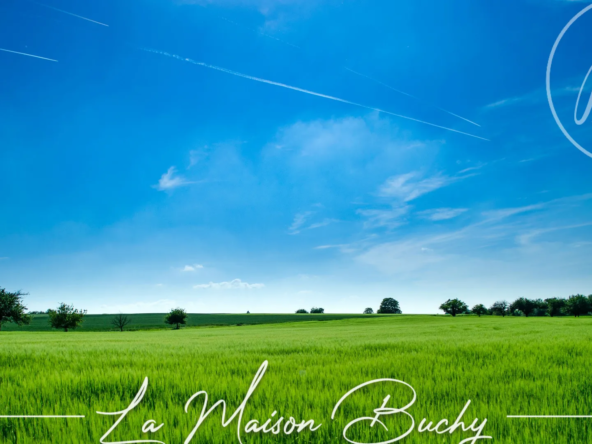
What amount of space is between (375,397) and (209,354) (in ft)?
19.7

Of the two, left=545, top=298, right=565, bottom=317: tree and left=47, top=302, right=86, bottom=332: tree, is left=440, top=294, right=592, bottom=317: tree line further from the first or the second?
left=47, top=302, right=86, bottom=332: tree

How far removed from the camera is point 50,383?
18.1 ft

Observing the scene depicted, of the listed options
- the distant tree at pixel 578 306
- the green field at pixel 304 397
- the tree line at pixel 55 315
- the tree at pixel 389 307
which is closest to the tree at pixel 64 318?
the tree line at pixel 55 315

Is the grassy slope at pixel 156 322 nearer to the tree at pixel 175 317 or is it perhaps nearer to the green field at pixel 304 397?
the tree at pixel 175 317

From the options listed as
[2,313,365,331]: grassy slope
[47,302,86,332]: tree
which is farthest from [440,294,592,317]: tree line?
[47,302,86,332]: tree

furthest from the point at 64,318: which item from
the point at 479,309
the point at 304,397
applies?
the point at 479,309

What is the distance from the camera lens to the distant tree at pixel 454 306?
478 ft

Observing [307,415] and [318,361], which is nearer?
[307,415]

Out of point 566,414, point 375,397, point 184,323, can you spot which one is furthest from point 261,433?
point 184,323

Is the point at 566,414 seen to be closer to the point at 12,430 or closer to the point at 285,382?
the point at 285,382

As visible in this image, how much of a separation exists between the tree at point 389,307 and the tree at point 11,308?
144 m

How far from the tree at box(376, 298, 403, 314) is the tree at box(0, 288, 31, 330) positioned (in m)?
144

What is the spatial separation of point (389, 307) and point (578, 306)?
2901 inches

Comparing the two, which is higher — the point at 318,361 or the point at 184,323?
the point at 318,361
